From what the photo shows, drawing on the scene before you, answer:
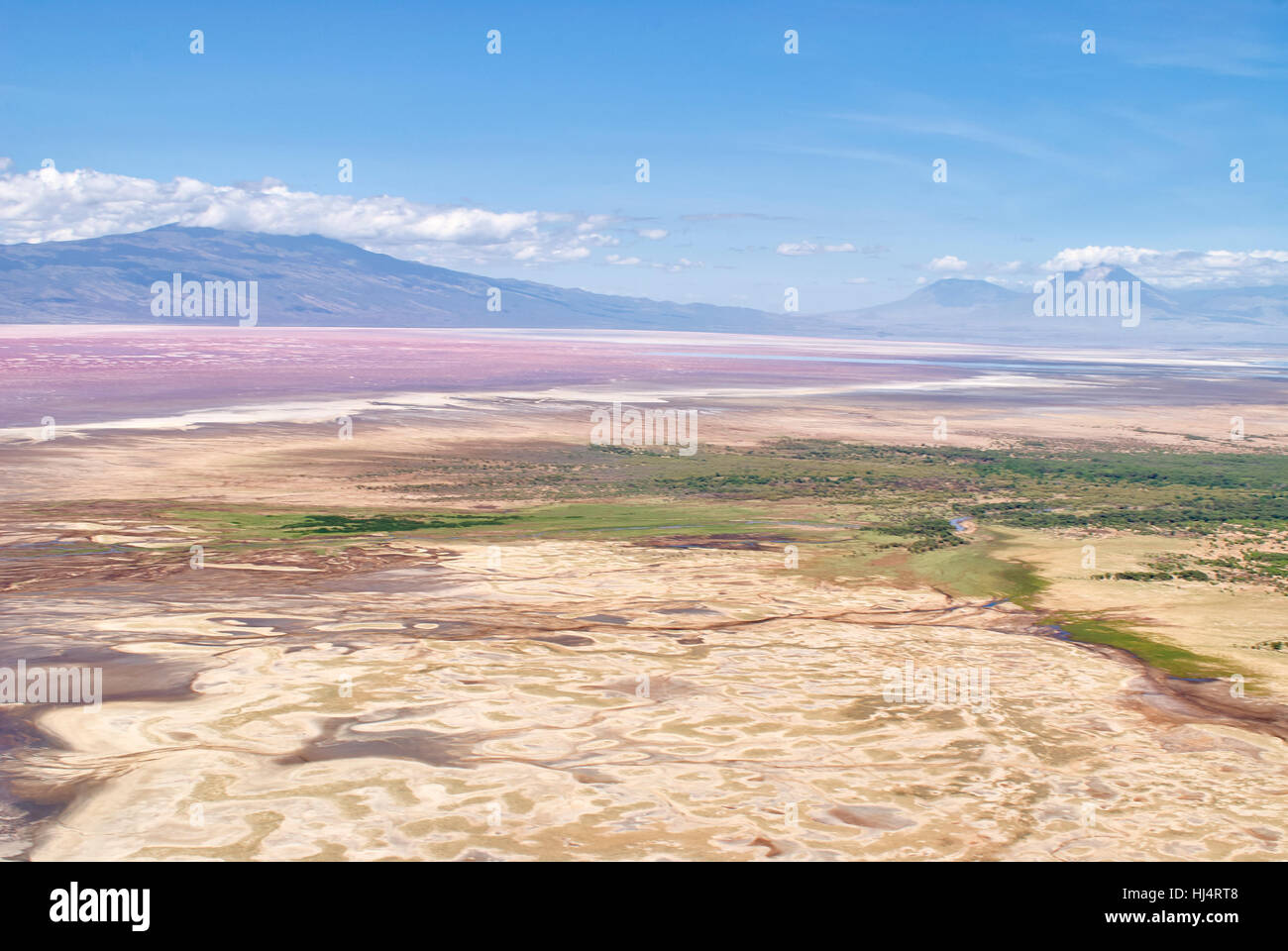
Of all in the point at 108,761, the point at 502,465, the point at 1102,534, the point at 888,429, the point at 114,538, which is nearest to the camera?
the point at 108,761

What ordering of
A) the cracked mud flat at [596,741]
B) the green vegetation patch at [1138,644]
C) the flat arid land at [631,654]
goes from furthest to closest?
the green vegetation patch at [1138,644] → the flat arid land at [631,654] → the cracked mud flat at [596,741]

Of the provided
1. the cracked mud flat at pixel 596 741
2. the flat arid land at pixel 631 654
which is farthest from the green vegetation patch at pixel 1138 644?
the cracked mud flat at pixel 596 741

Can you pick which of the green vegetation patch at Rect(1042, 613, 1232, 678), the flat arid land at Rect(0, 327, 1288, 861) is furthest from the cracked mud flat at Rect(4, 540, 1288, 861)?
the green vegetation patch at Rect(1042, 613, 1232, 678)

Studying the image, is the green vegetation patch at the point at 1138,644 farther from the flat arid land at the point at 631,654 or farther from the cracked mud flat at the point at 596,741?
the cracked mud flat at the point at 596,741

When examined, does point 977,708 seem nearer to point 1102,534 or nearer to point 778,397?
point 1102,534

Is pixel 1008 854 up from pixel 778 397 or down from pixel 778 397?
down

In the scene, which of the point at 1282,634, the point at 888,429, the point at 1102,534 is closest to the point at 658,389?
the point at 888,429

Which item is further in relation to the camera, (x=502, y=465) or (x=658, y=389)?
(x=658, y=389)
